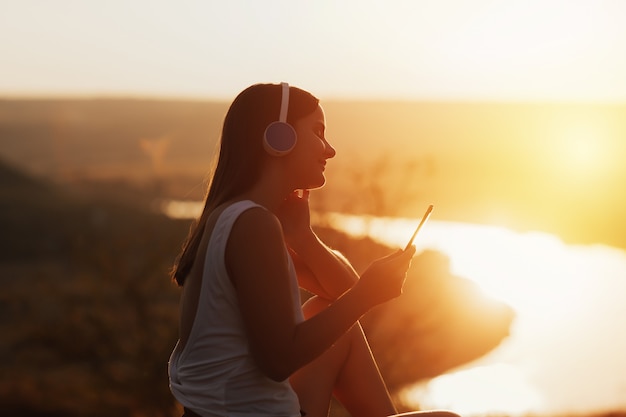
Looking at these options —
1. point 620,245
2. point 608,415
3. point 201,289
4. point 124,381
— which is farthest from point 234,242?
point 620,245

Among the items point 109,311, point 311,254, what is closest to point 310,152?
point 311,254

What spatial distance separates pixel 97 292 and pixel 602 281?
3116 cm

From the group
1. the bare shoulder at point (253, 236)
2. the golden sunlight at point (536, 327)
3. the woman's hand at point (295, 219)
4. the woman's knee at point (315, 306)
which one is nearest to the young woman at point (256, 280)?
the bare shoulder at point (253, 236)

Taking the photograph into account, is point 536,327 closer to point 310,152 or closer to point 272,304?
point 310,152

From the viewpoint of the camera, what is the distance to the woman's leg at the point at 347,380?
8.86 feet

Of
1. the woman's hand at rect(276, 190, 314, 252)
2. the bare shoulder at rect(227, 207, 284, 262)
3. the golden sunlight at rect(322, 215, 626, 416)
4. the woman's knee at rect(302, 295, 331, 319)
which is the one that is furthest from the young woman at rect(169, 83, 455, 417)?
the golden sunlight at rect(322, 215, 626, 416)

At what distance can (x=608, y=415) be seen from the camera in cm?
1255

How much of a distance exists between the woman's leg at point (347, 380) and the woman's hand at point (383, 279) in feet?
1.84

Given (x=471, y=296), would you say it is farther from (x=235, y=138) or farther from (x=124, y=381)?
(x=235, y=138)

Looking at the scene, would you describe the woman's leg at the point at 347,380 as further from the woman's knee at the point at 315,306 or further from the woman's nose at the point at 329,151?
the woman's nose at the point at 329,151

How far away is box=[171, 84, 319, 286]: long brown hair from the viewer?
2297mm

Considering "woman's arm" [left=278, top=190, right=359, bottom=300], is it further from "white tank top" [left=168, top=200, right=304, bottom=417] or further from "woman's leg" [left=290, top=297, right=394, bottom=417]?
"white tank top" [left=168, top=200, right=304, bottom=417]

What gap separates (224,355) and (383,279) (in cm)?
43

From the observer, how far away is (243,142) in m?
2.30
